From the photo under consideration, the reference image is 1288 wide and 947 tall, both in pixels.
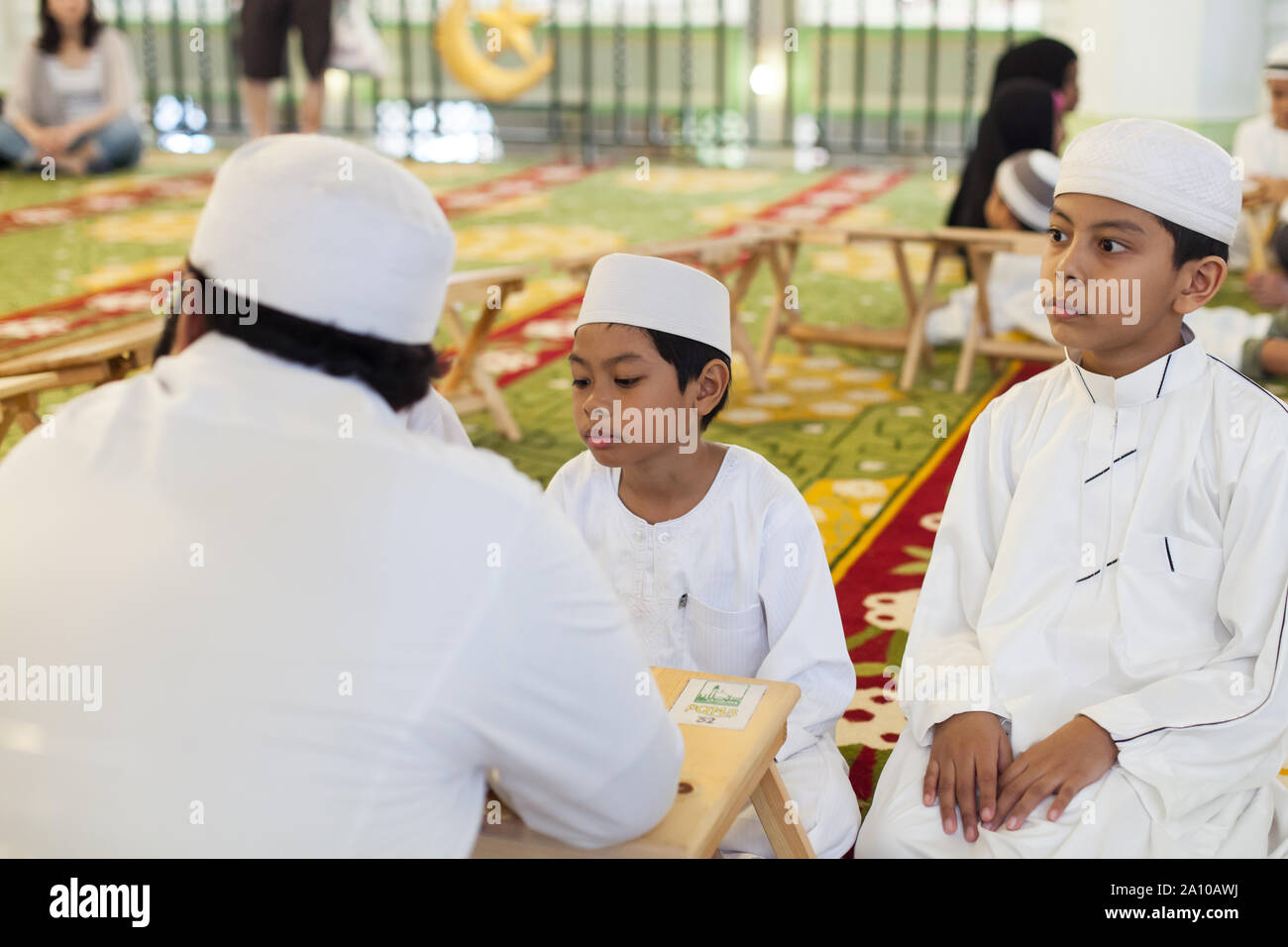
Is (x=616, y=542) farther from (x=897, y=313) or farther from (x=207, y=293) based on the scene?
(x=897, y=313)

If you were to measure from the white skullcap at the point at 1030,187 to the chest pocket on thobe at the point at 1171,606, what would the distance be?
128 inches

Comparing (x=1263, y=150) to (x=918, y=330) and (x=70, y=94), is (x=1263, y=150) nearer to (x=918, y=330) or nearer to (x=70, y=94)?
(x=918, y=330)

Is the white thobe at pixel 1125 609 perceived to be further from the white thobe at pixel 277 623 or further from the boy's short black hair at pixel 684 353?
the white thobe at pixel 277 623

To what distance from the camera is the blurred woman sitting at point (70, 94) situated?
916 cm

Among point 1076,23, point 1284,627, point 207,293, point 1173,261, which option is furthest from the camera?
point 1076,23

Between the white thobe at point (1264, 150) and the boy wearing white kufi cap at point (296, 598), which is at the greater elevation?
the boy wearing white kufi cap at point (296, 598)

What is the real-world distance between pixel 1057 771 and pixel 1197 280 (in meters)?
0.69

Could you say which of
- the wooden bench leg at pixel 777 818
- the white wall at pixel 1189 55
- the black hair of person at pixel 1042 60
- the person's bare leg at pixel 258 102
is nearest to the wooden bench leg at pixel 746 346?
the black hair of person at pixel 1042 60

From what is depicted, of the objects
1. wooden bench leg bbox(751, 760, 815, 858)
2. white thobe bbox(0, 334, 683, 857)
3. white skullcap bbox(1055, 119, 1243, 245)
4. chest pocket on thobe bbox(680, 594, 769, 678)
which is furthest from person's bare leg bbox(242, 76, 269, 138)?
white thobe bbox(0, 334, 683, 857)

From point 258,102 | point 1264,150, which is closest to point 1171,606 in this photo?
point 1264,150

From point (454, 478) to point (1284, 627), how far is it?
46.3 inches

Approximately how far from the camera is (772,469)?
2.22 meters

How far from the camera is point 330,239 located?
118 centimetres
